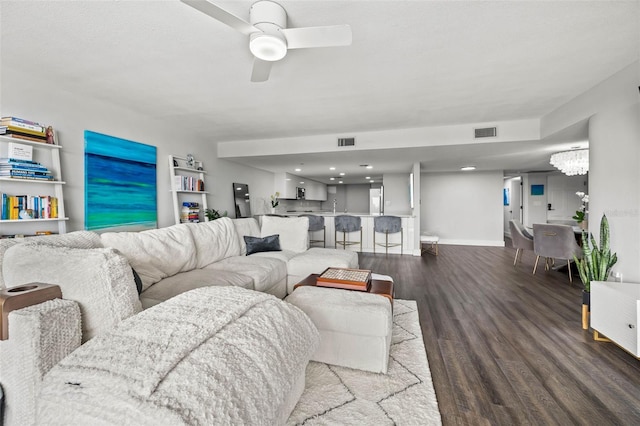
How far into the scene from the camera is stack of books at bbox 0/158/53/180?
2.43 metres

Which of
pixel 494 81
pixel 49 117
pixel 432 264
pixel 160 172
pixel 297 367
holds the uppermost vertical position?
pixel 494 81

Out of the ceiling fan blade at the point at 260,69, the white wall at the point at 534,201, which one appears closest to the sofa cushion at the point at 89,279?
the ceiling fan blade at the point at 260,69

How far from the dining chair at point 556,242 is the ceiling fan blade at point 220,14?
5023mm

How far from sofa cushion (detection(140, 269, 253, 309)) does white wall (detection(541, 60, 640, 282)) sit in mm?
3404

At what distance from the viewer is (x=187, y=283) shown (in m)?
2.17

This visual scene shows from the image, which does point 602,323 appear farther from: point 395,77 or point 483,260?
point 483,260

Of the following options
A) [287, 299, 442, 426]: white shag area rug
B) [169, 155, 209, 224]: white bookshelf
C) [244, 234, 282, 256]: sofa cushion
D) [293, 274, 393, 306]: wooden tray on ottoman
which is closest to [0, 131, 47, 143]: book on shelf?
[169, 155, 209, 224]: white bookshelf

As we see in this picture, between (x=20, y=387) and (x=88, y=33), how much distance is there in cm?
233

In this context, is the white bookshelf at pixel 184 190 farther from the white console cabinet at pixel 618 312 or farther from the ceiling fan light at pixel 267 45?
the white console cabinet at pixel 618 312

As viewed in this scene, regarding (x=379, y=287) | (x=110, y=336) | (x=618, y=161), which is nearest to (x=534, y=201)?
(x=618, y=161)

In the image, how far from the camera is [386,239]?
20.2 feet

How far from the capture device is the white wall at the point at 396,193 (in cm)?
834

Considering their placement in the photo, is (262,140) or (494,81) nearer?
(494,81)

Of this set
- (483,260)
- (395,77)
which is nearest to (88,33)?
(395,77)
